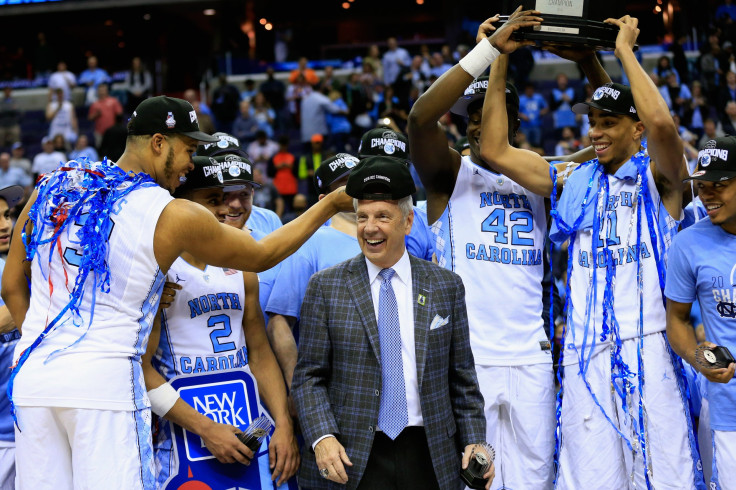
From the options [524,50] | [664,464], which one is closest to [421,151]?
[664,464]

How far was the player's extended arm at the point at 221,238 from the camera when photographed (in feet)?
11.4

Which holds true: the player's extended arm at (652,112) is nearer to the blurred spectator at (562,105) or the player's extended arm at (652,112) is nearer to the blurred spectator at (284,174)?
the blurred spectator at (284,174)

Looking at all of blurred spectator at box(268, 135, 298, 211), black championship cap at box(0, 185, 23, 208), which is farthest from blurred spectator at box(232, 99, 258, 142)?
black championship cap at box(0, 185, 23, 208)

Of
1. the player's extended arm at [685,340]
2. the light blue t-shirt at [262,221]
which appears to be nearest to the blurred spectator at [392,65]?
the light blue t-shirt at [262,221]

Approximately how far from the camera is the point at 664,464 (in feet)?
13.2

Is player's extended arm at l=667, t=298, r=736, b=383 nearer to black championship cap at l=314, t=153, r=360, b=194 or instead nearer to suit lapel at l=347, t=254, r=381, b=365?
suit lapel at l=347, t=254, r=381, b=365

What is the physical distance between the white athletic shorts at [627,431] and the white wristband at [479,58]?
1.48 meters

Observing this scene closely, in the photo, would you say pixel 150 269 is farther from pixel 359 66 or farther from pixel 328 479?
pixel 359 66

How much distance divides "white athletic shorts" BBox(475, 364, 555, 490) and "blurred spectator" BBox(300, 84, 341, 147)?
12.2 m

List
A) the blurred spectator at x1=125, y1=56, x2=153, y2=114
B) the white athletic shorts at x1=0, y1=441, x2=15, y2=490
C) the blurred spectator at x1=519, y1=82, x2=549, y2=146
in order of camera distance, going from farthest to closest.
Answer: the blurred spectator at x1=125, y1=56, x2=153, y2=114 < the blurred spectator at x1=519, y1=82, x2=549, y2=146 < the white athletic shorts at x1=0, y1=441, x2=15, y2=490

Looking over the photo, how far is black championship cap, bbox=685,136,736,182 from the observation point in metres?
4.04

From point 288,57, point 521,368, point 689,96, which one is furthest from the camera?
point 288,57

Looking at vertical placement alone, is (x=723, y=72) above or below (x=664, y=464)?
above

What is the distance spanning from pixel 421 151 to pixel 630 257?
1.15m
